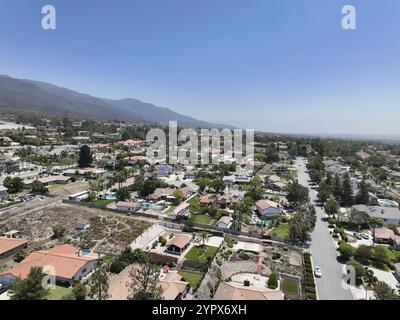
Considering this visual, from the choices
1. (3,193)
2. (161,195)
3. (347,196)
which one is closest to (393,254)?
(347,196)

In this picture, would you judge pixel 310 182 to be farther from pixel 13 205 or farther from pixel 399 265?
pixel 13 205

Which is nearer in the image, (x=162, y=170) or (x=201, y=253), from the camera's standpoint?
(x=201, y=253)

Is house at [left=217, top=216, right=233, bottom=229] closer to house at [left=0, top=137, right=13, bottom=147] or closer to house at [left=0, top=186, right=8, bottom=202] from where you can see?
house at [left=0, top=186, right=8, bottom=202]

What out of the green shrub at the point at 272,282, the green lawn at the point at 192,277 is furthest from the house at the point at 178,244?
the green shrub at the point at 272,282

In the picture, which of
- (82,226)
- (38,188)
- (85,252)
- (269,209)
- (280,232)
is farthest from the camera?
(38,188)

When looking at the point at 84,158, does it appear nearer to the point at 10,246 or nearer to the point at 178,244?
the point at 10,246
